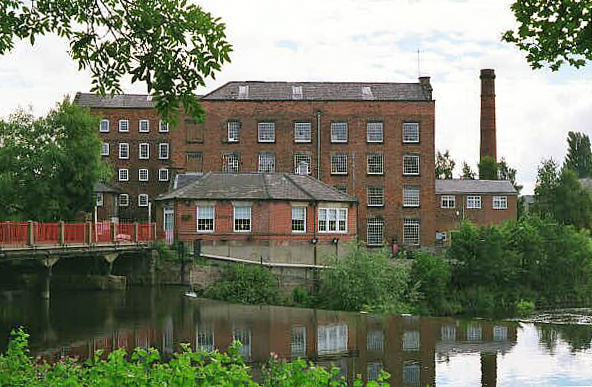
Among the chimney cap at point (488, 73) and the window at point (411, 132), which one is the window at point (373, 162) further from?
the chimney cap at point (488, 73)

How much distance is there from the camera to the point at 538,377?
19.6 meters

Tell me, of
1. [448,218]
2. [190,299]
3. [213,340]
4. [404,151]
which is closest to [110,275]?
[190,299]

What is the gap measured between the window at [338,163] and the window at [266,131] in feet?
14.2

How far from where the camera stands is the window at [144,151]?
7469cm

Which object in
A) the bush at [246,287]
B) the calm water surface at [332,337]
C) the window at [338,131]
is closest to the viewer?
the calm water surface at [332,337]

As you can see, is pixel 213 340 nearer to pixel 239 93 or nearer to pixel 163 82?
pixel 163 82

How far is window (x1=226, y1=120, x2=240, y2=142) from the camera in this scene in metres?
57.3

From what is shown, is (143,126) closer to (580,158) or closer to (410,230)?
(410,230)

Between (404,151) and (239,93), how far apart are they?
39.1 feet

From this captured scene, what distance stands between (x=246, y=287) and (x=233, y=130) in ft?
81.0

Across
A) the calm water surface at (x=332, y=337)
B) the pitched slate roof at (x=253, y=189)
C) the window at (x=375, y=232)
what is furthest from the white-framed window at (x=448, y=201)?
the calm water surface at (x=332, y=337)

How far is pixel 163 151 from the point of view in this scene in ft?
248

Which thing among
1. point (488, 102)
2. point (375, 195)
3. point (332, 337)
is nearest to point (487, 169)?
point (488, 102)

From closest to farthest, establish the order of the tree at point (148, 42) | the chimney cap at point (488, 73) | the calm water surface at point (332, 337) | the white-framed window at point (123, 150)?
the tree at point (148, 42) < the calm water surface at point (332, 337) < the white-framed window at point (123, 150) < the chimney cap at point (488, 73)
